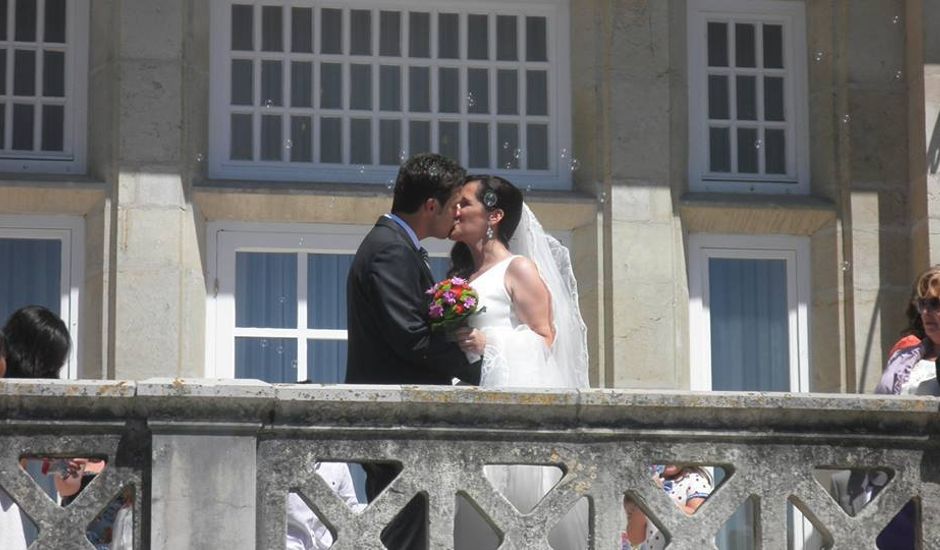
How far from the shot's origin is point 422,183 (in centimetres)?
920

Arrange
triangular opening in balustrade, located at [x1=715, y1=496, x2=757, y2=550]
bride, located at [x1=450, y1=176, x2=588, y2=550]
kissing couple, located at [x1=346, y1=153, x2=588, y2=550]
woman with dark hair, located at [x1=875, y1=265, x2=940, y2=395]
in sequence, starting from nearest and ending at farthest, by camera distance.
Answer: kissing couple, located at [x1=346, y1=153, x2=588, y2=550] < bride, located at [x1=450, y1=176, x2=588, y2=550] < woman with dark hair, located at [x1=875, y1=265, x2=940, y2=395] < triangular opening in balustrade, located at [x1=715, y1=496, x2=757, y2=550]

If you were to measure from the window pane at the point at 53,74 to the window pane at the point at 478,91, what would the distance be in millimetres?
2336

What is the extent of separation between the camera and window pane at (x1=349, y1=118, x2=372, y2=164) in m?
13.0

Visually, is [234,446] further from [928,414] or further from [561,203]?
[561,203]

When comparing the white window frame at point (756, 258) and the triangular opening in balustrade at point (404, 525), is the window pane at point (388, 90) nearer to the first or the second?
the white window frame at point (756, 258)

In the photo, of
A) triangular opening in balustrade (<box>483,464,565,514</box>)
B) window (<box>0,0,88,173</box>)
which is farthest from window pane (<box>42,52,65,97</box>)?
triangular opening in balustrade (<box>483,464,565,514</box>)

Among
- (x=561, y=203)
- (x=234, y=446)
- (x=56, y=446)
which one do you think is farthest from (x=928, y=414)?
(x=561, y=203)

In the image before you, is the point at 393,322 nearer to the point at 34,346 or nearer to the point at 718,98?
the point at 34,346

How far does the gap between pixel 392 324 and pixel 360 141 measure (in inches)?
175

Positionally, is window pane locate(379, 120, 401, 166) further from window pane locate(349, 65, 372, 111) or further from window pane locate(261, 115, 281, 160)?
window pane locate(261, 115, 281, 160)

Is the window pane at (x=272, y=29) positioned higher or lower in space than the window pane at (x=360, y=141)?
higher

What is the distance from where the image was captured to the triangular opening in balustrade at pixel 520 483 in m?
8.77

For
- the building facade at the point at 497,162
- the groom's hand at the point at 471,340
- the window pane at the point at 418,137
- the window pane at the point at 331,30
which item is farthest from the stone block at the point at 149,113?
the groom's hand at the point at 471,340

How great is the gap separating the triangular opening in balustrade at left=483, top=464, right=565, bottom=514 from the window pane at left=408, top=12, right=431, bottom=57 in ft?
15.7
